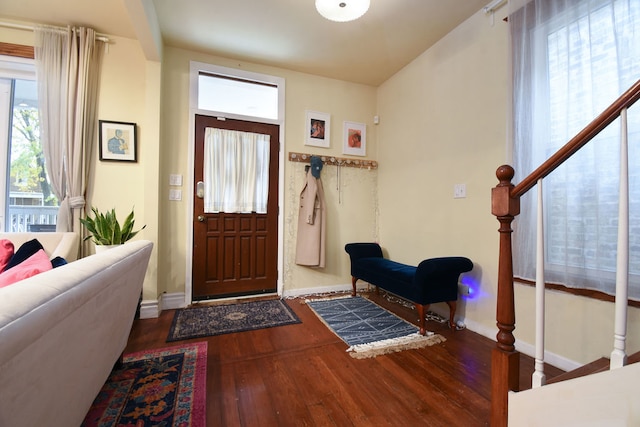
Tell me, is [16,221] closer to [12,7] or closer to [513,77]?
[12,7]

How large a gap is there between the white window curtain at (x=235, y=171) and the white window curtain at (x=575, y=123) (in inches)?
94.1

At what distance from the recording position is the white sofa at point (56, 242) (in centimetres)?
201

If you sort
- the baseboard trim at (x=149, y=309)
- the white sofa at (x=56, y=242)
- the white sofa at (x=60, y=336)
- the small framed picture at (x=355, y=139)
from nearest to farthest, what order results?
1. the white sofa at (x=60, y=336)
2. the white sofa at (x=56, y=242)
3. the baseboard trim at (x=149, y=309)
4. the small framed picture at (x=355, y=139)

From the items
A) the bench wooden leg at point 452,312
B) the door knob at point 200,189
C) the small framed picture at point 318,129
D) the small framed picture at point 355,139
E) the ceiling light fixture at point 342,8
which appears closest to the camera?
the ceiling light fixture at point 342,8

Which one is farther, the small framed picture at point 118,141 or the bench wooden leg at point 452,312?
the small framed picture at point 118,141

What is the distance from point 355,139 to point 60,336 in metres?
3.34

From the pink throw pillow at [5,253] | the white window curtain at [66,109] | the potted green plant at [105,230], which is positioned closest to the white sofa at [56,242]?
the potted green plant at [105,230]

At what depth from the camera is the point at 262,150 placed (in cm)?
316

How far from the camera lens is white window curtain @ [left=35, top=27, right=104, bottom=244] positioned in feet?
7.83

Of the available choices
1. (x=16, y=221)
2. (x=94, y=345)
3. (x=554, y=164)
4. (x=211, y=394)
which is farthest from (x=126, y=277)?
(x=16, y=221)

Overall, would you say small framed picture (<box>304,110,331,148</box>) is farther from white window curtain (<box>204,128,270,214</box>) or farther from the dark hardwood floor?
the dark hardwood floor

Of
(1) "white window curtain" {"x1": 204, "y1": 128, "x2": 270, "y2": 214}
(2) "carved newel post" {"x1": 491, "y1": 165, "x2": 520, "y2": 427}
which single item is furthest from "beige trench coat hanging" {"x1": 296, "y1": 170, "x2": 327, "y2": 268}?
(2) "carved newel post" {"x1": 491, "y1": 165, "x2": 520, "y2": 427}

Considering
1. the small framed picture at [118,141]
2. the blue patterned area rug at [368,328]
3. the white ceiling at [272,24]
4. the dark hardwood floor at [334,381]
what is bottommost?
the dark hardwood floor at [334,381]

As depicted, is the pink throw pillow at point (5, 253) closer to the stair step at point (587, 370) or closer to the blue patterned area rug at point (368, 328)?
the blue patterned area rug at point (368, 328)
